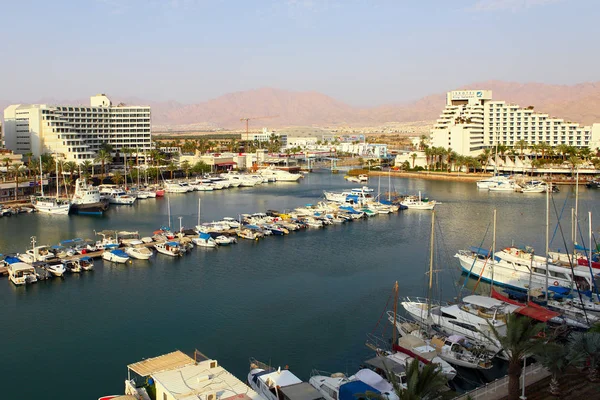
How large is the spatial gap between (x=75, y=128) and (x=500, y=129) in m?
54.6

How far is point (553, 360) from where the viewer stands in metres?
12.5

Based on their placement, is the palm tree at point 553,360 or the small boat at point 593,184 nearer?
the palm tree at point 553,360

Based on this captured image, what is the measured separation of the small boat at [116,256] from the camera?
27.8 meters

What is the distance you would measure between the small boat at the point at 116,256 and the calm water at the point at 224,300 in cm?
65

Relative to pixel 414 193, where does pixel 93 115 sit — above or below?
above

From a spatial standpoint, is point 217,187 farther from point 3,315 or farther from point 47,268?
point 3,315

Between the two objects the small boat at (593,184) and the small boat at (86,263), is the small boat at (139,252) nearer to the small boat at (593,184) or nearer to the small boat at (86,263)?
the small boat at (86,263)

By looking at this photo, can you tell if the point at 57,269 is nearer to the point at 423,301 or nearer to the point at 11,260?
the point at 11,260

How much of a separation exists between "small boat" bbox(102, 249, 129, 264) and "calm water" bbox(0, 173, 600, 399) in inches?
25.7

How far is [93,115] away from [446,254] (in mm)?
58266

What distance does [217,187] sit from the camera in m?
61.5

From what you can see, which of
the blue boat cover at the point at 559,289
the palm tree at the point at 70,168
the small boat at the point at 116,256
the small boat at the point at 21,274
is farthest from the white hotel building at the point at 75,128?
the blue boat cover at the point at 559,289

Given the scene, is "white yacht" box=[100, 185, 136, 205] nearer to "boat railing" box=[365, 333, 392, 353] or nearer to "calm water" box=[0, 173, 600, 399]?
"calm water" box=[0, 173, 600, 399]

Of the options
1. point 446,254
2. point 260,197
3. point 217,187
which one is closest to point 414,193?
point 260,197
